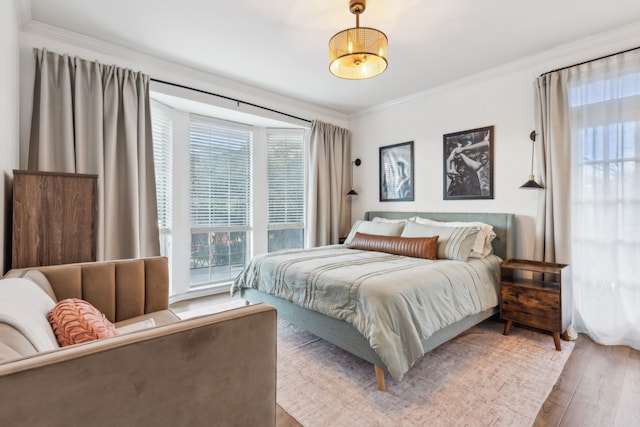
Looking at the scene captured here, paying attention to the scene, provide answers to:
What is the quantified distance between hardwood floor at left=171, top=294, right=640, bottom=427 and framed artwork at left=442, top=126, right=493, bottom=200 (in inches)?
64.4

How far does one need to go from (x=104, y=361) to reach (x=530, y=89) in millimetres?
3804

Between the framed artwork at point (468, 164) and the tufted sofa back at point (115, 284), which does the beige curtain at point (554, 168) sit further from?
the tufted sofa back at point (115, 284)

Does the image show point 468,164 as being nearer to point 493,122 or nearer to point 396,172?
point 493,122

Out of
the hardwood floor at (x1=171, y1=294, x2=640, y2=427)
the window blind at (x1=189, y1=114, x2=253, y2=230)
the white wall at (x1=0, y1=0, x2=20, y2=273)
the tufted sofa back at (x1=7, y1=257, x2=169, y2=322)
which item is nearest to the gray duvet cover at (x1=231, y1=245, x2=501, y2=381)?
the hardwood floor at (x1=171, y1=294, x2=640, y2=427)

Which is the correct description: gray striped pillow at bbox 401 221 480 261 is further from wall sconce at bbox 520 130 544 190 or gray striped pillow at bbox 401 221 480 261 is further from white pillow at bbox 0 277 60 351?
white pillow at bbox 0 277 60 351

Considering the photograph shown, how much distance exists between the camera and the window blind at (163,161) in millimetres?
3363

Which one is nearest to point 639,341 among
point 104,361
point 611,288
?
point 611,288

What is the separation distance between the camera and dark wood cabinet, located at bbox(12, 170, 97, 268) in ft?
5.96

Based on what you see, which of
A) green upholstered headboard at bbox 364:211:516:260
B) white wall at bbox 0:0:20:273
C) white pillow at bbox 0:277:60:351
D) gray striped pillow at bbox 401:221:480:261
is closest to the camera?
white pillow at bbox 0:277:60:351

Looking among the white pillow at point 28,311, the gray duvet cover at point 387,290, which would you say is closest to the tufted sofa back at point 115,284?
the white pillow at point 28,311

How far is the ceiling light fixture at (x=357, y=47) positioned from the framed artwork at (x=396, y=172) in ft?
6.38

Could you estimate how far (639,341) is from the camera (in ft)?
7.79

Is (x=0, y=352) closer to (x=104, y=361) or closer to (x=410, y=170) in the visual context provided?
(x=104, y=361)

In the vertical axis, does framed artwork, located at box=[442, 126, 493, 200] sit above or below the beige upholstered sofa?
above
